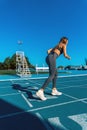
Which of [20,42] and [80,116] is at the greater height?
[20,42]

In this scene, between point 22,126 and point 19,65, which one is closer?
point 22,126

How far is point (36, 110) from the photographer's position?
5.71 m

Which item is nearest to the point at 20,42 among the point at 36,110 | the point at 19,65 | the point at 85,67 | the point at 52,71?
the point at 19,65

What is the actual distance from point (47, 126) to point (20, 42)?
25.2 metres

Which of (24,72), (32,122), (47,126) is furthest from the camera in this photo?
(24,72)

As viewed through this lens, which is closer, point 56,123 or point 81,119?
point 56,123

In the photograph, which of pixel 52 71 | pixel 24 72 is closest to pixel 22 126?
pixel 52 71

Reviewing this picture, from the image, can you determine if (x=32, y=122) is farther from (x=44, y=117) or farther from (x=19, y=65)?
(x=19, y=65)

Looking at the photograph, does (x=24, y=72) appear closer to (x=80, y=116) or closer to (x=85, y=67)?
(x=85, y=67)

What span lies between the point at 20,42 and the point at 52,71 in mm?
22094

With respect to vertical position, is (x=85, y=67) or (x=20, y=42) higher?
(x=20, y=42)

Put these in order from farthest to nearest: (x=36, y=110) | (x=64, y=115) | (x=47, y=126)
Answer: (x=36, y=110), (x=64, y=115), (x=47, y=126)

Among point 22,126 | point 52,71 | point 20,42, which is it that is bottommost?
point 22,126

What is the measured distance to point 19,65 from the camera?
89.8ft
